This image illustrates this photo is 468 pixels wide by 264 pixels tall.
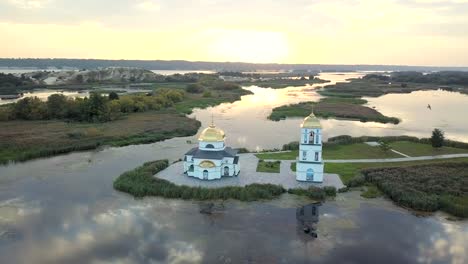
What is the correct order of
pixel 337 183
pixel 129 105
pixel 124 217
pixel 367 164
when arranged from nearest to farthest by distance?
pixel 124 217 < pixel 337 183 < pixel 367 164 < pixel 129 105

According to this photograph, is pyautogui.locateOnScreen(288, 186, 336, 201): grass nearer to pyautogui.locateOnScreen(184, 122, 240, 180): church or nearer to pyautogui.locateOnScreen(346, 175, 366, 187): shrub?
pyautogui.locateOnScreen(346, 175, 366, 187): shrub

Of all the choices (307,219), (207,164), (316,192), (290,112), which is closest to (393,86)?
(290,112)

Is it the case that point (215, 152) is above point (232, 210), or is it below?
above

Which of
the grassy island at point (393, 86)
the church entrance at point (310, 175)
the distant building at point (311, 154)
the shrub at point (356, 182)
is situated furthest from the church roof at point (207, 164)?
the grassy island at point (393, 86)

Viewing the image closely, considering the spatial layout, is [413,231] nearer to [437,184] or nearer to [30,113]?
[437,184]

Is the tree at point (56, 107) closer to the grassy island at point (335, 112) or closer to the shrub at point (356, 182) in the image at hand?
the grassy island at point (335, 112)

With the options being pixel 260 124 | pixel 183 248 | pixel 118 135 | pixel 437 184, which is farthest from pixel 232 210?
pixel 260 124
